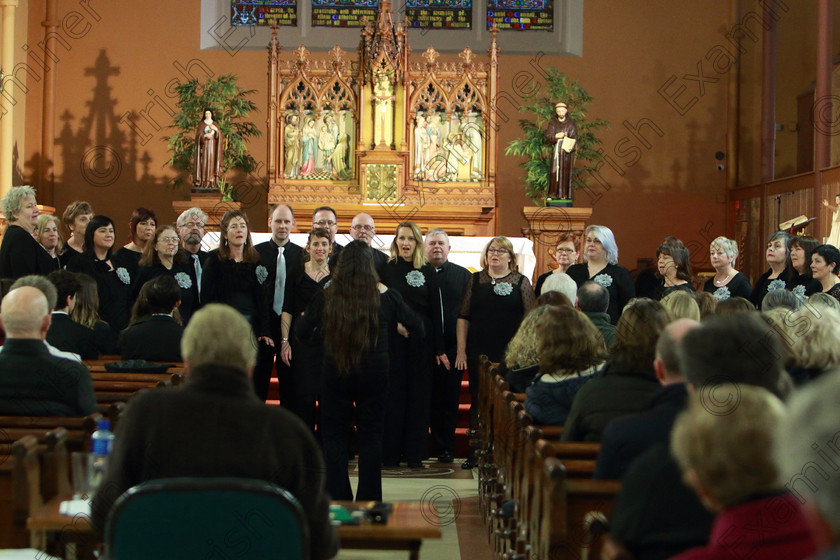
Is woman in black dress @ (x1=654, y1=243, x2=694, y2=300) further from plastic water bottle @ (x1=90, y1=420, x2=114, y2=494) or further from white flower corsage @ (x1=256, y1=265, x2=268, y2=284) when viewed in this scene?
plastic water bottle @ (x1=90, y1=420, x2=114, y2=494)

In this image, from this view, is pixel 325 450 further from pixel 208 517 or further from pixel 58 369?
pixel 208 517

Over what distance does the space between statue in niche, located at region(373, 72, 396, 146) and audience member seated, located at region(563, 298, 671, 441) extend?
7.08m

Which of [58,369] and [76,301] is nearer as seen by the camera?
[58,369]

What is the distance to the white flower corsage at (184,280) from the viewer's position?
5.85 m

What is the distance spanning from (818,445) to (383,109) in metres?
9.13

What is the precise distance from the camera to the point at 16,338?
3375 mm

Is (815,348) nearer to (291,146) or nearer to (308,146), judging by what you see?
(308,146)

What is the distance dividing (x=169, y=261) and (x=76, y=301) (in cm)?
98

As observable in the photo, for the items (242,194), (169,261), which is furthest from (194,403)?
(242,194)

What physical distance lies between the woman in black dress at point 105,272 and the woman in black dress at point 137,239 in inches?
3.2

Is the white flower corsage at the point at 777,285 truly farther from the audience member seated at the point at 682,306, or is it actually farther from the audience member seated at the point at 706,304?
the audience member seated at the point at 682,306

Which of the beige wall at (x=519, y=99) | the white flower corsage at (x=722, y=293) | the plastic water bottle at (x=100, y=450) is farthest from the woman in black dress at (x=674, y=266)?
the beige wall at (x=519, y=99)

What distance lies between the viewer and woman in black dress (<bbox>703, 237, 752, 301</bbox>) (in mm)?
6223

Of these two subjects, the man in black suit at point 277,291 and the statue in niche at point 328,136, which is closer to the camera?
the man in black suit at point 277,291
